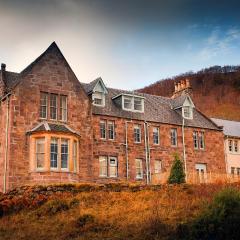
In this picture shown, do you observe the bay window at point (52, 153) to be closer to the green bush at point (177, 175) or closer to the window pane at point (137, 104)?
the green bush at point (177, 175)

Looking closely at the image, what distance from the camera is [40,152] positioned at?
3425 centimetres

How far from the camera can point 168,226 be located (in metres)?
19.8

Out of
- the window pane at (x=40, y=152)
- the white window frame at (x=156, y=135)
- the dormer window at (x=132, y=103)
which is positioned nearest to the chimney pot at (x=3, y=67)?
the window pane at (x=40, y=152)

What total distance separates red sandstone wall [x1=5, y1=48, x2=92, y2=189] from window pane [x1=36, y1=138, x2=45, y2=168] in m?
0.70

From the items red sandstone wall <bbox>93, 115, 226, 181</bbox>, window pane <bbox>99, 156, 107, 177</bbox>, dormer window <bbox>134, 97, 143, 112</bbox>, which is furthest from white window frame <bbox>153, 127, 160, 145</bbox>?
window pane <bbox>99, 156, 107, 177</bbox>

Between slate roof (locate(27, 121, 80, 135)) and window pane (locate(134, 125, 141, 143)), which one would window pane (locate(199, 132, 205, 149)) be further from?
slate roof (locate(27, 121, 80, 135))

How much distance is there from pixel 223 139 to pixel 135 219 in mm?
Result: 30000

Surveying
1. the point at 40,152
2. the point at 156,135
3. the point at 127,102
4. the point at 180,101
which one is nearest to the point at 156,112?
the point at 156,135

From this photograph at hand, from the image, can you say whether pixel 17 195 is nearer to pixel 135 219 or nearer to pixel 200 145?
pixel 135 219

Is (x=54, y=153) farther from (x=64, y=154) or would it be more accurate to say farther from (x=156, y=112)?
(x=156, y=112)

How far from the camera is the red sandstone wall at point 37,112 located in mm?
33781

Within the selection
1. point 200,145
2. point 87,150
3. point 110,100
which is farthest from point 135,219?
point 200,145

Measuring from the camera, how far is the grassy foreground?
2012cm

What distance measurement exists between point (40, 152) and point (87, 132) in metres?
5.21
